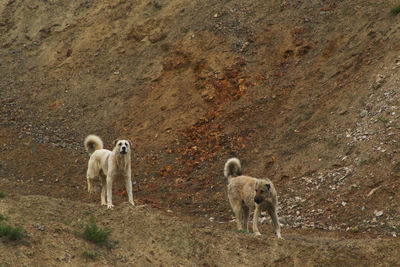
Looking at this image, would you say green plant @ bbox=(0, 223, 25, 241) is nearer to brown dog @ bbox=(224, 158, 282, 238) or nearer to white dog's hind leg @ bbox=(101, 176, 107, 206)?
white dog's hind leg @ bbox=(101, 176, 107, 206)

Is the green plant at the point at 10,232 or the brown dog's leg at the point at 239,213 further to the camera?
the brown dog's leg at the point at 239,213

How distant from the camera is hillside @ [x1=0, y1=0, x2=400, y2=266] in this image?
11.0 metres

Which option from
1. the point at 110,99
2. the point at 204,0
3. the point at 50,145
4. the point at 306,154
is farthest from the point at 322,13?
the point at 50,145

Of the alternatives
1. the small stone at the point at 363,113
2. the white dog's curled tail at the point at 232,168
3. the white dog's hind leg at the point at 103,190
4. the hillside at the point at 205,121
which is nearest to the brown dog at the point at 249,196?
the white dog's curled tail at the point at 232,168

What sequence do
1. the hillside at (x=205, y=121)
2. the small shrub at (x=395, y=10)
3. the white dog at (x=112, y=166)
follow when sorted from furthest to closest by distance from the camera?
1. the small shrub at (x=395, y=10)
2. the white dog at (x=112, y=166)
3. the hillside at (x=205, y=121)

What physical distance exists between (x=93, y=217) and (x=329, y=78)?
13007mm

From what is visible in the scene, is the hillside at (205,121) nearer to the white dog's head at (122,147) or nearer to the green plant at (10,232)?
the green plant at (10,232)

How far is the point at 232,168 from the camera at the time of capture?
45.7 feet

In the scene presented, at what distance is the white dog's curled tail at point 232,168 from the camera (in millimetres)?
13812

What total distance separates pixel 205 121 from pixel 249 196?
974 centimetres

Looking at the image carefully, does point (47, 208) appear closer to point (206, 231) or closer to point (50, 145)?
point (206, 231)

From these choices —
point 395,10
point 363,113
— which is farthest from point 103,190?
point 395,10

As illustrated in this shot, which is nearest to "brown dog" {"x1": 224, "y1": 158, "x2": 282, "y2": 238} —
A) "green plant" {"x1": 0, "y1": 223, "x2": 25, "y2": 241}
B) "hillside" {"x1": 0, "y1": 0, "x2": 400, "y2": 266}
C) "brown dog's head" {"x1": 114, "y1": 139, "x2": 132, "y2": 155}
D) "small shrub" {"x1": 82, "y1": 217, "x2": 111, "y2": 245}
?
"hillside" {"x1": 0, "y1": 0, "x2": 400, "y2": 266}

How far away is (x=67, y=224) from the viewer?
10578 mm
